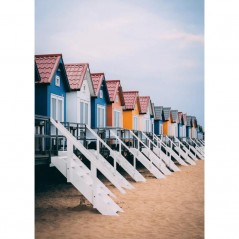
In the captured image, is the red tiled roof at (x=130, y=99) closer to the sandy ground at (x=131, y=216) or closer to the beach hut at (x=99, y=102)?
the beach hut at (x=99, y=102)

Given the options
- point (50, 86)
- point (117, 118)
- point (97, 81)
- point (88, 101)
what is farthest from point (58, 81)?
point (117, 118)

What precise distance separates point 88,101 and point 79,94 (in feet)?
3.23

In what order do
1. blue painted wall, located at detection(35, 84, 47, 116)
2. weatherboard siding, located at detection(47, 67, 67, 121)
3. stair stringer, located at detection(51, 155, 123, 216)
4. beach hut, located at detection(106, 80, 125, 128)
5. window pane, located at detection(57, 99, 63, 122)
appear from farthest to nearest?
beach hut, located at detection(106, 80, 125, 128) < window pane, located at detection(57, 99, 63, 122) < weatherboard siding, located at detection(47, 67, 67, 121) < blue painted wall, located at detection(35, 84, 47, 116) < stair stringer, located at detection(51, 155, 123, 216)

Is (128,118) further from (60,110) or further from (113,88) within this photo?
(60,110)

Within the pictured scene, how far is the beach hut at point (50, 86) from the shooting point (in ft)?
31.4

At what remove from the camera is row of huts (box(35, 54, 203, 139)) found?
32.3ft

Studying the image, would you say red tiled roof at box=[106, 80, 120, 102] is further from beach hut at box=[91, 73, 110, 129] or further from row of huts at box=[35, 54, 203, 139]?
beach hut at box=[91, 73, 110, 129]

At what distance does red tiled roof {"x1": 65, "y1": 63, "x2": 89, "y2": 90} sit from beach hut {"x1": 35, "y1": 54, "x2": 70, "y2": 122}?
63 centimetres

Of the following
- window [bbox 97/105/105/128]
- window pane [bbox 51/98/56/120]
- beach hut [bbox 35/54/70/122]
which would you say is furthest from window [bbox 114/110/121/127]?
window pane [bbox 51/98/56/120]

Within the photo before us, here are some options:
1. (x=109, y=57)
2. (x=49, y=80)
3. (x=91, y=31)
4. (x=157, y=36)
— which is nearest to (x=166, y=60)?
(x=157, y=36)

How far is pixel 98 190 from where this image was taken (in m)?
7.36
